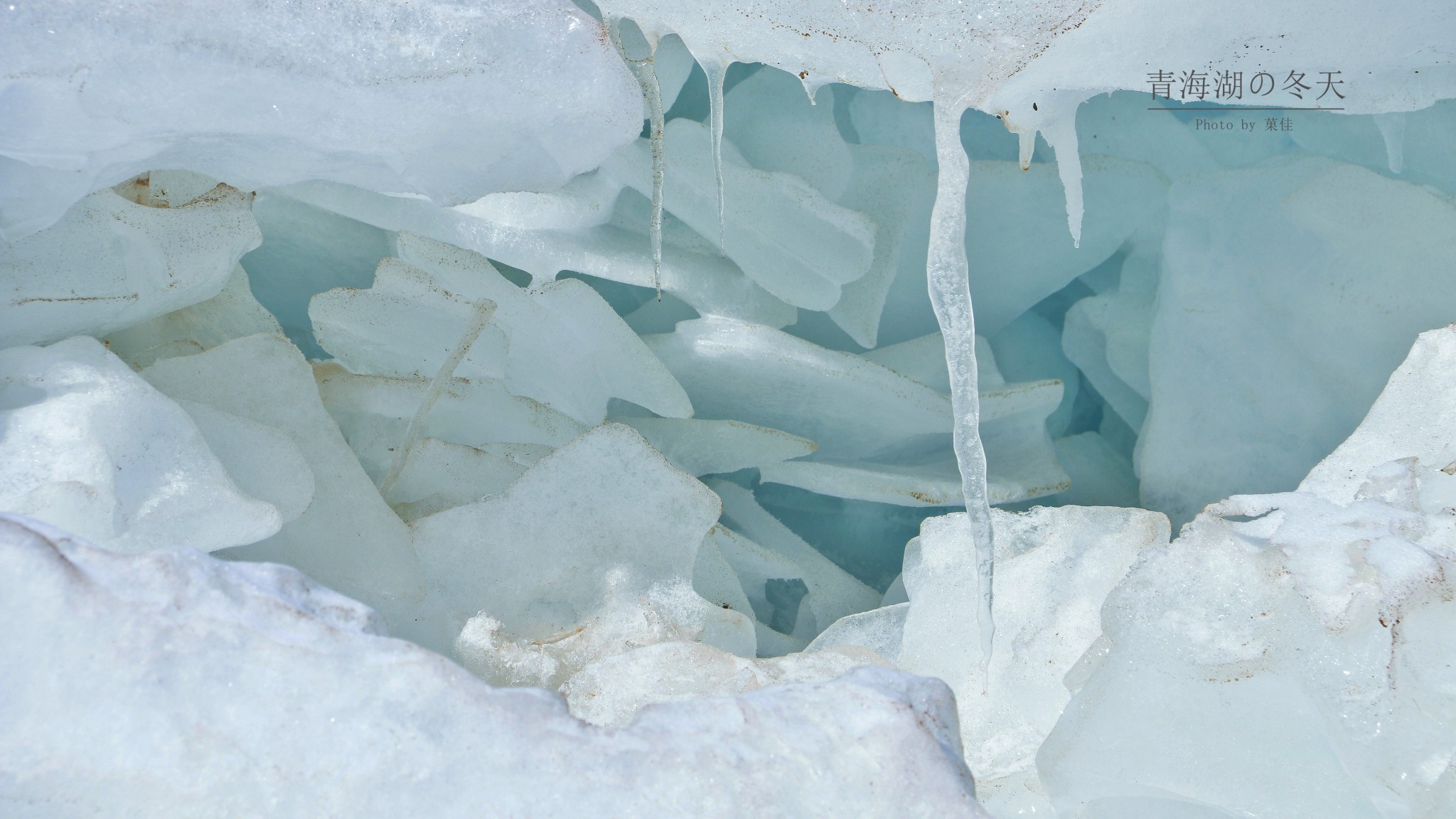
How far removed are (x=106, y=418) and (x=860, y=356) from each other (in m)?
0.66

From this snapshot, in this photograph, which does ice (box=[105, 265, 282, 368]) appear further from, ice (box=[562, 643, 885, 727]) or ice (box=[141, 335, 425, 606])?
ice (box=[562, 643, 885, 727])

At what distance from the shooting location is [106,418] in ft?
2.31

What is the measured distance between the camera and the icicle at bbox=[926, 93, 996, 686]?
74 cm

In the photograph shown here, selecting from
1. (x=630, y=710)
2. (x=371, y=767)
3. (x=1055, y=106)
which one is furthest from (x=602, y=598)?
(x=1055, y=106)

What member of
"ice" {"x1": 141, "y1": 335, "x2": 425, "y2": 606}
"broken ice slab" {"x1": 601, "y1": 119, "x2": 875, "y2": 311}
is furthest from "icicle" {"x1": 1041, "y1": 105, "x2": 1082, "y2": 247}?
"ice" {"x1": 141, "y1": 335, "x2": 425, "y2": 606}

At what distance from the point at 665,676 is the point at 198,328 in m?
0.59

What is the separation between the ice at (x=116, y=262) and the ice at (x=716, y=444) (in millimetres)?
397

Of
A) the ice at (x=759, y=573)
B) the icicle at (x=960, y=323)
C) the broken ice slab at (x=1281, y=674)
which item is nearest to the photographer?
the broken ice slab at (x=1281, y=674)

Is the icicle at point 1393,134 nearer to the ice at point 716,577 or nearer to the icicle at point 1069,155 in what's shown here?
the icicle at point 1069,155

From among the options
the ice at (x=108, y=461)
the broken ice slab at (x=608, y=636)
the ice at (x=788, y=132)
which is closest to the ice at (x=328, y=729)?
the ice at (x=108, y=461)

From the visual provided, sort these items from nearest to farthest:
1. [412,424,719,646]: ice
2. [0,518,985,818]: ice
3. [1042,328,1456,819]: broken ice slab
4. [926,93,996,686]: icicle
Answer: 1. [0,518,985,818]: ice
2. [1042,328,1456,819]: broken ice slab
3. [926,93,996,686]: icicle
4. [412,424,719,646]: ice

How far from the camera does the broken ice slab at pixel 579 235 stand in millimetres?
1020

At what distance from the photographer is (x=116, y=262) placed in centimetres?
84

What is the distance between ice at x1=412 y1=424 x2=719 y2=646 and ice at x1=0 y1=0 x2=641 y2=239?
0.80ft
